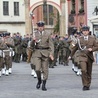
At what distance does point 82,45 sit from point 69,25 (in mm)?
29235

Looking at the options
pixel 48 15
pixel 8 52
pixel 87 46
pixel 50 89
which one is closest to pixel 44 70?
pixel 50 89

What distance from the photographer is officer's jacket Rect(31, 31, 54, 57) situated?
13891 millimetres

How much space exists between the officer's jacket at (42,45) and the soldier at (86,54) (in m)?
0.89

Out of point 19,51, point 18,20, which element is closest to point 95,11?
point 19,51

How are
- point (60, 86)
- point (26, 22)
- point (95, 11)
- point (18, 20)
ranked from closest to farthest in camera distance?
point (60, 86) < point (95, 11) < point (26, 22) < point (18, 20)

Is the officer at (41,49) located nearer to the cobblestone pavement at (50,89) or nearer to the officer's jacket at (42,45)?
the officer's jacket at (42,45)

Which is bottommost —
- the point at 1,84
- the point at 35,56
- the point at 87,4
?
the point at 1,84

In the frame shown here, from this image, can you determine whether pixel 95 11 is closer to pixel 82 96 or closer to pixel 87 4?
pixel 87 4

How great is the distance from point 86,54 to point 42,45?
4.20 ft

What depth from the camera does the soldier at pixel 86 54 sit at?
1363cm

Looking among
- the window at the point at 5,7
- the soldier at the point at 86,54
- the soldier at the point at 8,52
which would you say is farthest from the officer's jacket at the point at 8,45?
the window at the point at 5,7

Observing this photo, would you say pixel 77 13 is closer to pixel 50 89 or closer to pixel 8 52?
pixel 8 52

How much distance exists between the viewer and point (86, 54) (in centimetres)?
1375

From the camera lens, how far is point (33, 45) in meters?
13.9
